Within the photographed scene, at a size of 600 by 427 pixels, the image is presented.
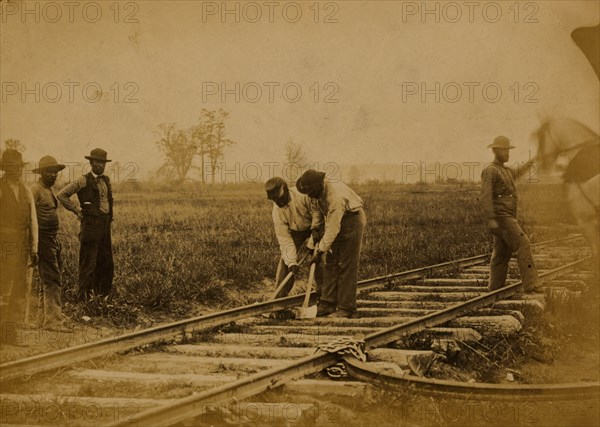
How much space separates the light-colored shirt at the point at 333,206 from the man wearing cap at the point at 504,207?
5.48 feet

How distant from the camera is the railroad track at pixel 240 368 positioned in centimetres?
390

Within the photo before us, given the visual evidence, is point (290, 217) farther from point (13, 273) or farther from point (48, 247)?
point (13, 273)

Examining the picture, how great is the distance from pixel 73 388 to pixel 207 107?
453 centimetres

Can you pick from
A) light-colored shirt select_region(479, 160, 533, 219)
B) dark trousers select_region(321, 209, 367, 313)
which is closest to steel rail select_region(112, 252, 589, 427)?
dark trousers select_region(321, 209, 367, 313)

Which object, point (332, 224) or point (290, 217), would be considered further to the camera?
point (290, 217)

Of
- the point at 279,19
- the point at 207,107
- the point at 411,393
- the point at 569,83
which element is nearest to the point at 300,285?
the point at 207,107

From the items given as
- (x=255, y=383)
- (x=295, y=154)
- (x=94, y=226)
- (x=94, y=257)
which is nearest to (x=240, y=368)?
(x=255, y=383)

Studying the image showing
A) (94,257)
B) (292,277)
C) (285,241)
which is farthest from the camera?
(94,257)

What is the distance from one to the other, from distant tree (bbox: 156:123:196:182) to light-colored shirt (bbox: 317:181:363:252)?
8.28 ft

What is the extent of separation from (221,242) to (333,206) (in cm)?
390

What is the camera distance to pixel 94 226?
757cm

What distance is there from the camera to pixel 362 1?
21.8 feet

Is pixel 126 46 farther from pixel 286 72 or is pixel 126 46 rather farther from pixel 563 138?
pixel 563 138

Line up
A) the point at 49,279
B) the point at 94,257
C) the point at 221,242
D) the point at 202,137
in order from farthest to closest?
the point at 221,242, the point at 202,137, the point at 94,257, the point at 49,279
